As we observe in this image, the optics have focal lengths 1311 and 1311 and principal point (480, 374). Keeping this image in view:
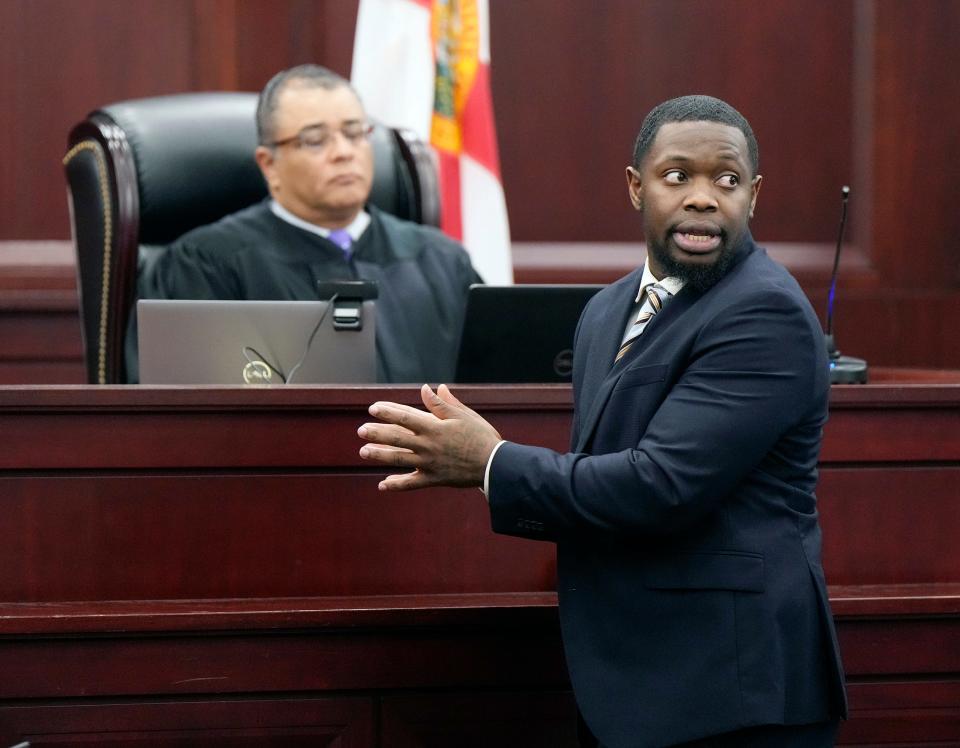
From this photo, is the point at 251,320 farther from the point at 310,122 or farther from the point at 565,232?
the point at 565,232

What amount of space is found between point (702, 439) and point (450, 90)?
7.95ft

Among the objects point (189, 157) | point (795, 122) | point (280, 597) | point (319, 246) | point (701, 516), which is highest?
point (795, 122)

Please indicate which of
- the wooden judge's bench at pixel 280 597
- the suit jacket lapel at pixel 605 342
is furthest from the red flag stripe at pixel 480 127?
the suit jacket lapel at pixel 605 342

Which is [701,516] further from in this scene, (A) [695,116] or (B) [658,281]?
(A) [695,116]

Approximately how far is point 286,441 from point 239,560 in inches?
7.2

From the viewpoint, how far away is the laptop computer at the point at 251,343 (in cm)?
213

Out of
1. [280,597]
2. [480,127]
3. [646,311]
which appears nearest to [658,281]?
[646,311]

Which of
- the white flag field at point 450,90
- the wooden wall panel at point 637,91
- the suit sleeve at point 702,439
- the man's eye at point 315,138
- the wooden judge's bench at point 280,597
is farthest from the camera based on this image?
the wooden wall panel at point 637,91

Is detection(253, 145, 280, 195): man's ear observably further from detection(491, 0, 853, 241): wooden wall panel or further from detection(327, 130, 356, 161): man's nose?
detection(491, 0, 853, 241): wooden wall panel

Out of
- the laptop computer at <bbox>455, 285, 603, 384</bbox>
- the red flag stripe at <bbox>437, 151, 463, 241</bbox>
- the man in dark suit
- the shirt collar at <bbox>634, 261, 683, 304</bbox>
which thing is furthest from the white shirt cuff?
the red flag stripe at <bbox>437, 151, 463, 241</bbox>

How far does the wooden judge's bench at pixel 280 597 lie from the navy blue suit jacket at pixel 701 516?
0.38 metres

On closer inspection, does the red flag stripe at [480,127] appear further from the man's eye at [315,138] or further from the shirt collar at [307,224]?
the man's eye at [315,138]

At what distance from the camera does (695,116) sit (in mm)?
1491

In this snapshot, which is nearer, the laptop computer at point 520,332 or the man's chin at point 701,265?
the man's chin at point 701,265
